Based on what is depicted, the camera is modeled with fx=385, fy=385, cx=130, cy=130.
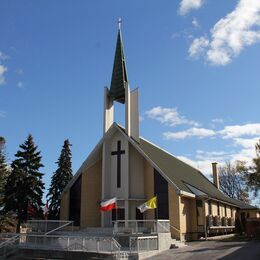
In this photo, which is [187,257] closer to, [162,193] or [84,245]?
[84,245]

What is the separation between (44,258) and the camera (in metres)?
21.2

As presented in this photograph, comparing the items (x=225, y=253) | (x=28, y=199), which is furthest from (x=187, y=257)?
(x=28, y=199)

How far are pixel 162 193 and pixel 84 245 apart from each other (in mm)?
9232

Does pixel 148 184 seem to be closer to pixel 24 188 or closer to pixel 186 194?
pixel 186 194

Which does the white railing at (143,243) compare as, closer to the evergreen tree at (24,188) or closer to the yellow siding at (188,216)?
the yellow siding at (188,216)

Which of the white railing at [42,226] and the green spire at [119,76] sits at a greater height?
the green spire at [119,76]

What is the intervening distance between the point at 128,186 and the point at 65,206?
21.0 feet

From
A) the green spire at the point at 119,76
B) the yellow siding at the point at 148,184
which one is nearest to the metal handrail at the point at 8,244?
the yellow siding at the point at 148,184

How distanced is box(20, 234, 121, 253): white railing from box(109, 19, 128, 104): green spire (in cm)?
1414

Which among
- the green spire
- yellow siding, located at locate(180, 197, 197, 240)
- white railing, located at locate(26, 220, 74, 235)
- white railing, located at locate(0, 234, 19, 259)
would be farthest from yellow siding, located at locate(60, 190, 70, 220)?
yellow siding, located at locate(180, 197, 197, 240)

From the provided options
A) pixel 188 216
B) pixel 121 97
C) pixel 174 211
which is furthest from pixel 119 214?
pixel 121 97

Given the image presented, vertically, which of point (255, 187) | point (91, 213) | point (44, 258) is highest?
point (255, 187)

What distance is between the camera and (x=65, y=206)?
32.4 metres

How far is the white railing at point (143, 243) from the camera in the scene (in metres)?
19.8
